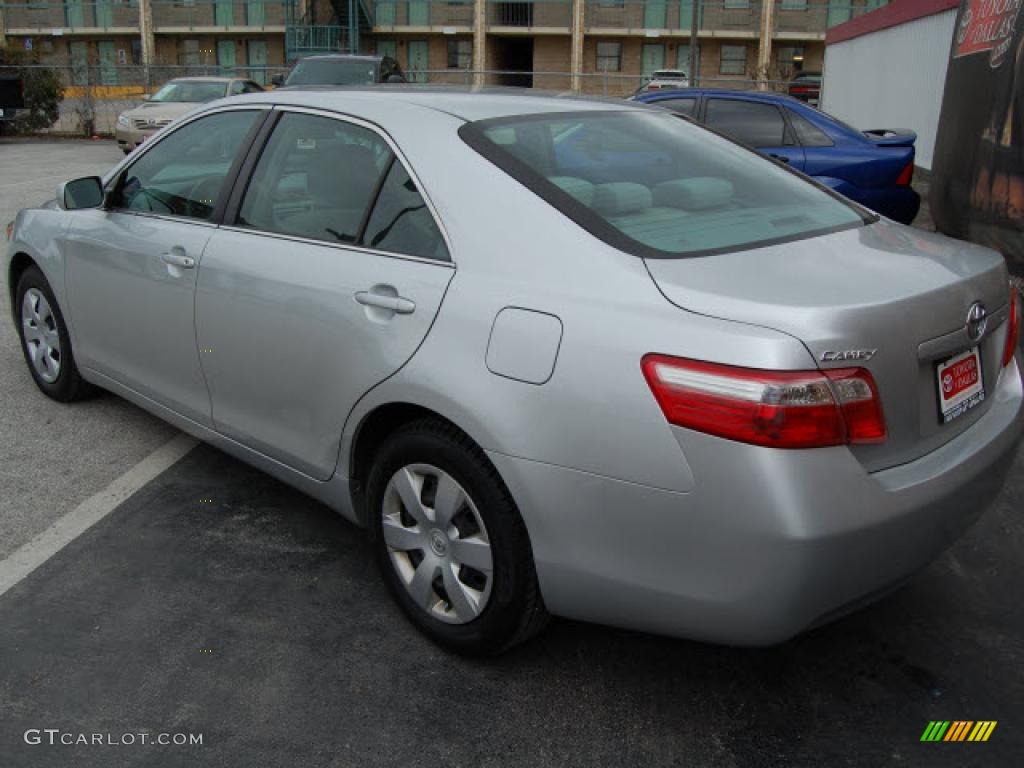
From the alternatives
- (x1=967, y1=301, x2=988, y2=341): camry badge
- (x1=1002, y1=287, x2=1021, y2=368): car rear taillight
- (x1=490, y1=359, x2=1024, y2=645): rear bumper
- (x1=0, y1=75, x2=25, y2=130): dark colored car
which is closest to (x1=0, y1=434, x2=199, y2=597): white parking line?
(x1=490, y1=359, x2=1024, y2=645): rear bumper

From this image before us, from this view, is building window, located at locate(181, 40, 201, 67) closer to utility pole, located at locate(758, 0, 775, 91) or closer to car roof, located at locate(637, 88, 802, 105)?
utility pole, located at locate(758, 0, 775, 91)

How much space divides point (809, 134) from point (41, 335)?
6793 millimetres

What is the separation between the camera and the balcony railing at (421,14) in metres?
45.4

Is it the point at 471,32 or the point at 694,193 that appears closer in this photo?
the point at 694,193

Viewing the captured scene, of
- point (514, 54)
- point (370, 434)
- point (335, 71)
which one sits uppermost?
point (514, 54)

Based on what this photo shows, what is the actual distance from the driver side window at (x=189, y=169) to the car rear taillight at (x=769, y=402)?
2.15 m

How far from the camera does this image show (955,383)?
8.44 ft

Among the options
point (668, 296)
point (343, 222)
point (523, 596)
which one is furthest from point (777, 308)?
point (343, 222)

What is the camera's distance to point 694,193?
3.07 metres

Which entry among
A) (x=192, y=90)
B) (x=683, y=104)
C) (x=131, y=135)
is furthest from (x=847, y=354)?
(x=192, y=90)

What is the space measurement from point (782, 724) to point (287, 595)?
1616 mm

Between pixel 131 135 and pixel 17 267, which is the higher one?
pixel 17 267

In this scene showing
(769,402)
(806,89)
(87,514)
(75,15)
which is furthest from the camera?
(75,15)
